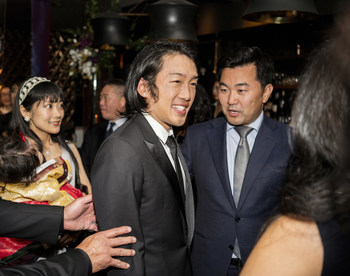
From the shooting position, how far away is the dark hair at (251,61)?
219 centimetres

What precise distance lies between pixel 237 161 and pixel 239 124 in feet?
0.65

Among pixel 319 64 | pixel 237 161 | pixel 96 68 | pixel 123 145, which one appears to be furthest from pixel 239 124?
pixel 96 68

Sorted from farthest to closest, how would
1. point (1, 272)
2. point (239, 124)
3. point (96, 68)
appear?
point (96, 68) < point (239, 124) < point (1, 272)

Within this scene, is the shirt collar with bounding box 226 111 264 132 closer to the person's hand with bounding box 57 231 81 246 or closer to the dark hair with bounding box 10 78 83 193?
the person's hand with bounding box 57 231 81 246

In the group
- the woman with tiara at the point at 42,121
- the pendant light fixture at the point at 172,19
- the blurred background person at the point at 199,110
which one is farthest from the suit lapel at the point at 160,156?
the pendant light fixture at the point at 172,19

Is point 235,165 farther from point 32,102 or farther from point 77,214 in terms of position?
point 32,102

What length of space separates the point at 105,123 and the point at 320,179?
358 centimetres

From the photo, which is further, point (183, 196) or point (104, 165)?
point (183, 196)

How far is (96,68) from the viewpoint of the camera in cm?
559

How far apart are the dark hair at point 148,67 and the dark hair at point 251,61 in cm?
39

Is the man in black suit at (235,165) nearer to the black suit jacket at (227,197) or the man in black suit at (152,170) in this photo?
the black suit jacket at (227,197)

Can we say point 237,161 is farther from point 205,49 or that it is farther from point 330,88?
point 205,49

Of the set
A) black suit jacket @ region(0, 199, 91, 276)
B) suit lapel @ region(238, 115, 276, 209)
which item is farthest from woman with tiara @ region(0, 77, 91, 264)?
suit lapel @ region(238, 115, 276, 209)

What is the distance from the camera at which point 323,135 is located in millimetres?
776
